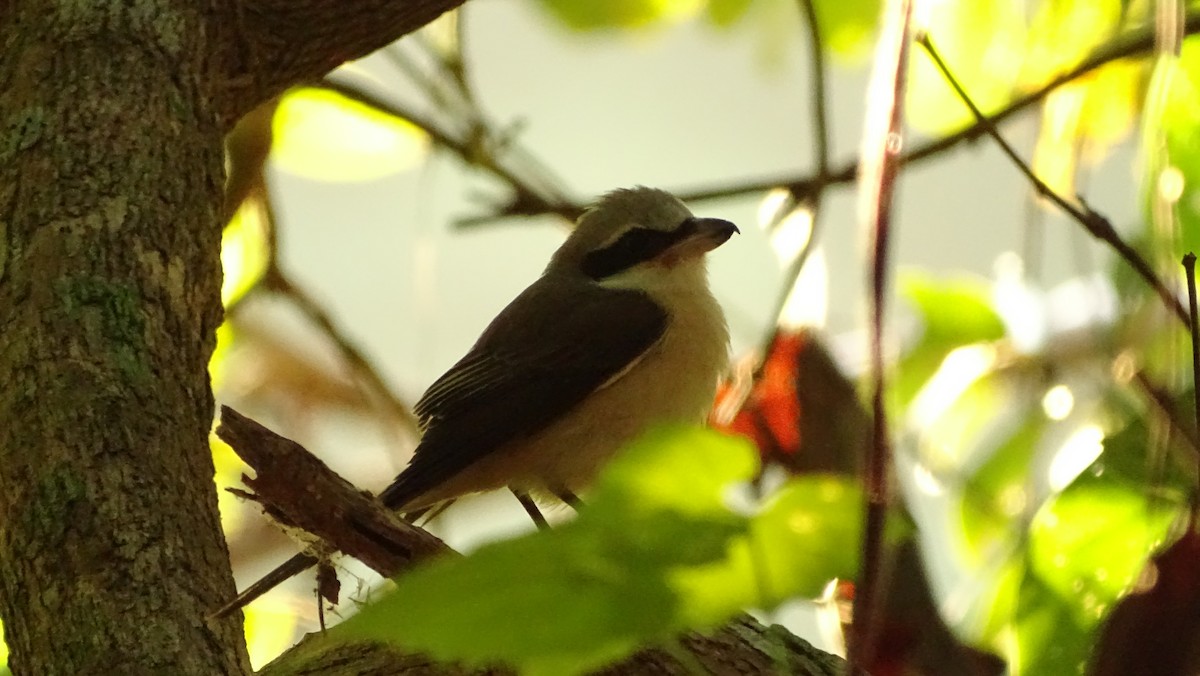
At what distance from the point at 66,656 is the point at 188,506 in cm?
31

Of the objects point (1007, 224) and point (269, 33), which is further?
point (1007, 224)

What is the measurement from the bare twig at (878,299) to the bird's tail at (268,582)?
3.27 feet

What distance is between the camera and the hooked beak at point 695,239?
359 centimetres

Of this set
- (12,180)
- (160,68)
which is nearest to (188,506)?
(12,180)

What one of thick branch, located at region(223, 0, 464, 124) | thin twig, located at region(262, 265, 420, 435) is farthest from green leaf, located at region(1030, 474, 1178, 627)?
thin twig, located at region(262, 265, 420, 435)

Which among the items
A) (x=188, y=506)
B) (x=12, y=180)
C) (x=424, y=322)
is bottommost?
(x=188, y=506)

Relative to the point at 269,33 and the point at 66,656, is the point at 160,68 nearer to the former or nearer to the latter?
the point at 269,33

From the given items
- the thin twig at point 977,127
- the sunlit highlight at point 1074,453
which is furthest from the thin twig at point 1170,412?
the thin twig at point 977,127

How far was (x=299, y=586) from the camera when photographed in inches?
193

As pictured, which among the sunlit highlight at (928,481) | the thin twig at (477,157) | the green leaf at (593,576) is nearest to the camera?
A: the green leaf at (593,576)

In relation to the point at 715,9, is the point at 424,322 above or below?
above

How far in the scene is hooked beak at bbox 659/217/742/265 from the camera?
11.8 ft

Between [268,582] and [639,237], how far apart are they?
216cm

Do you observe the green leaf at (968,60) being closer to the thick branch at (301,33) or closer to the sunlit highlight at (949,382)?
the sunlit highlight at (949,382)
